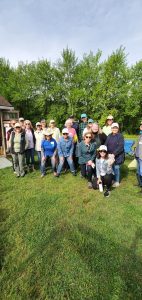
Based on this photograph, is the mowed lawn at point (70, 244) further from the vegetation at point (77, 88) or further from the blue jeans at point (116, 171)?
the vegetation at point (77, 88)

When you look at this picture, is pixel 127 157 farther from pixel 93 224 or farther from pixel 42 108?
pixel 42 108

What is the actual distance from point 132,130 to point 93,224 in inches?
1111

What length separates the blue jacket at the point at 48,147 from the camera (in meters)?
5.72

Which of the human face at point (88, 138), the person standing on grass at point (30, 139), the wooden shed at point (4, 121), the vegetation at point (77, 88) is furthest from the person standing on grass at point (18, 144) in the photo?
the vegetation at point (77, 88)

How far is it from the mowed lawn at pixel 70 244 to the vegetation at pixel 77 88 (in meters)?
22.3

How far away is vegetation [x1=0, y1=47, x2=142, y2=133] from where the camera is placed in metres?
25.1

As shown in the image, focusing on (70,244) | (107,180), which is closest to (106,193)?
(107,180)

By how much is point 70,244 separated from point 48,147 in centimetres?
344

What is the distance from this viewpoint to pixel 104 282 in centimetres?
216

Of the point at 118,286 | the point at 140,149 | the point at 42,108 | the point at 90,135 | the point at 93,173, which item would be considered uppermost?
the point at 42,108

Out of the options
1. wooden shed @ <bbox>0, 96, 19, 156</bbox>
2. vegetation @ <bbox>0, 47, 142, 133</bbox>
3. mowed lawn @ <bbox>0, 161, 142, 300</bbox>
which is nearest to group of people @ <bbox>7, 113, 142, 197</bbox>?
mowed lawn @ <bbox>0, 161, 142, 300</bbox>

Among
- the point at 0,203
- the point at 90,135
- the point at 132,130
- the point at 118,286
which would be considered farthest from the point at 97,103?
the point at 118,286

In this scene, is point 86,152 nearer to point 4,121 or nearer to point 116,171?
point 116,171

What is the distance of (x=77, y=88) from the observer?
26734 mm
